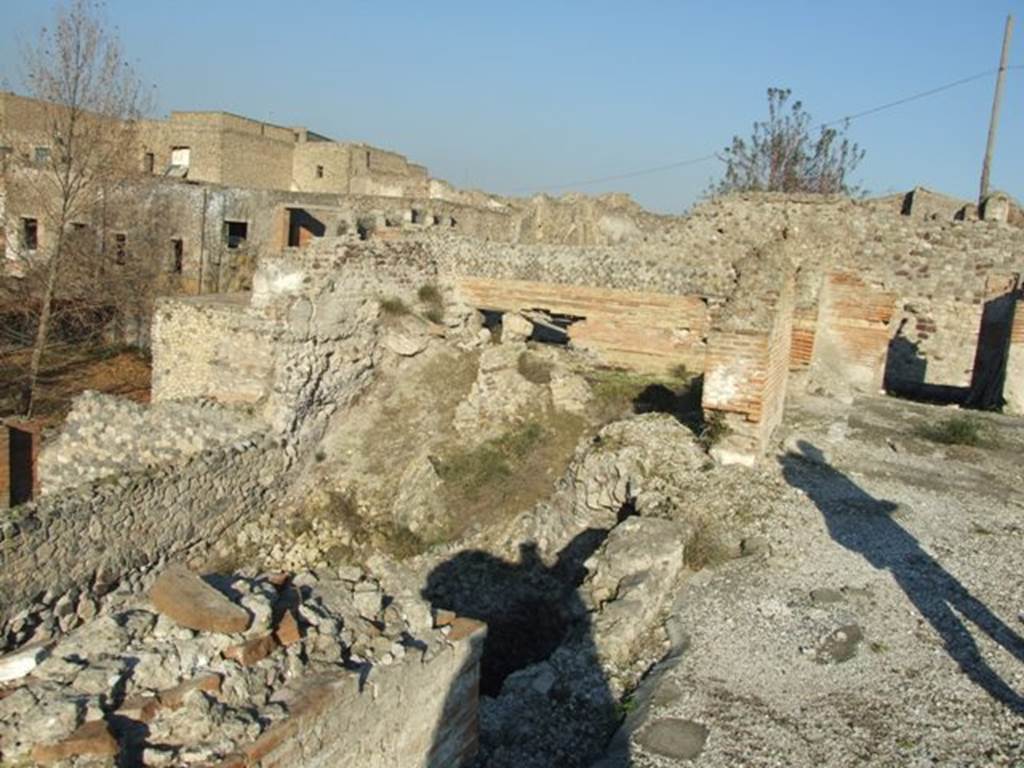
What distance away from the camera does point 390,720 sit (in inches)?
141

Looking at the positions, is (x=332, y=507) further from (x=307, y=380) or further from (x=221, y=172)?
(x=221, y=172)

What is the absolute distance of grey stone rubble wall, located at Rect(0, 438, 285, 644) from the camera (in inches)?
288

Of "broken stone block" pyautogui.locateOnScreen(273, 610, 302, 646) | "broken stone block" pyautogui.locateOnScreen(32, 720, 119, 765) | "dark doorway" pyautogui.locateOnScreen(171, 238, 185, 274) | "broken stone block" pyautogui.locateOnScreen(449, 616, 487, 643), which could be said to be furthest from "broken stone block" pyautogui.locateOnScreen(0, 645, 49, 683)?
"dark doorway" pyautogui.locateOnScreen(171, 238, 185, 274)

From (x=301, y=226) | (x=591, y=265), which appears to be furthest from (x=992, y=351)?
(x=301, y=226)

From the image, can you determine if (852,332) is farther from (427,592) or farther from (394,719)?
(394,719)

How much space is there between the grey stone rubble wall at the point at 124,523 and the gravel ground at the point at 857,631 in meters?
5.77

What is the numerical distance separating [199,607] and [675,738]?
230 centimetres

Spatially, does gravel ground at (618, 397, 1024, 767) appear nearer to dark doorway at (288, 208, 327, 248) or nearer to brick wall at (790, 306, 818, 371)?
brick wall at (790, 306, 818, 371)

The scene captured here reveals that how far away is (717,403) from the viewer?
7.14 metres

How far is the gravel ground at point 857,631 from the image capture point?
12.8ft

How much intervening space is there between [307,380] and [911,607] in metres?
7.78

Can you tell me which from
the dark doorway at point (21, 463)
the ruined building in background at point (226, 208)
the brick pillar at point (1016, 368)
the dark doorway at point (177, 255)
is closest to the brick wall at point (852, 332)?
the brick pillar at point (1016, 368)

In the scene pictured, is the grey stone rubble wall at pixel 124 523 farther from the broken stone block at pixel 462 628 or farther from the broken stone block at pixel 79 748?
the broken stone block at pixel 79 748

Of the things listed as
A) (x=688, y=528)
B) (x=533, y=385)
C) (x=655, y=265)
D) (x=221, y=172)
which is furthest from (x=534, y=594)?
(x=221, y=172)
